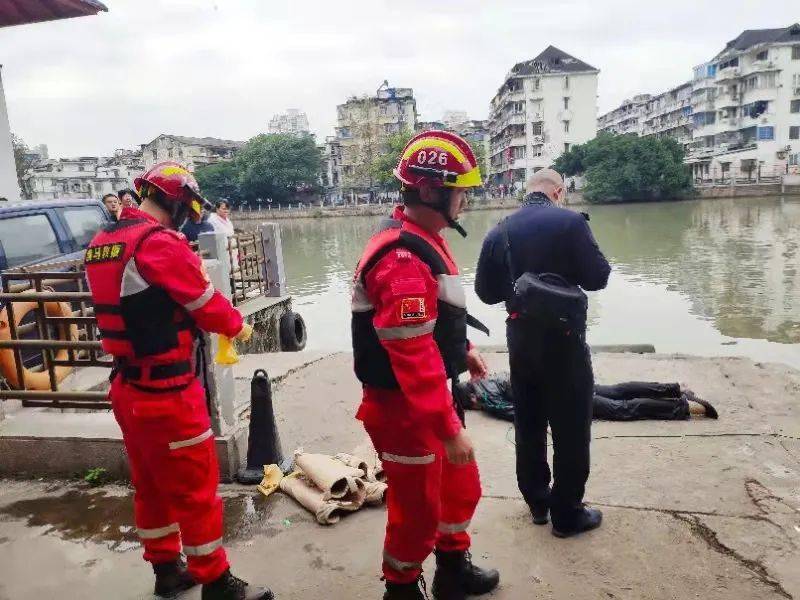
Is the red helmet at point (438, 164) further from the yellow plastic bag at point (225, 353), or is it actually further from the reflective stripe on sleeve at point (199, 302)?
the yellow plastic bag at point (225, 353)

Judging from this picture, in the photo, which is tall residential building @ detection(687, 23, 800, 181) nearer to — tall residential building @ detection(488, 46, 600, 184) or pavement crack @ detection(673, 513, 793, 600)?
tall residential building @ detection(488, 46, 600, 184)

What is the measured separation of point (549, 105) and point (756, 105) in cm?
1889

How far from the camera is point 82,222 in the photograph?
700cm

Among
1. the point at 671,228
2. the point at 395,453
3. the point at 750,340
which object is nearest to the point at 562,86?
the point at 671,228

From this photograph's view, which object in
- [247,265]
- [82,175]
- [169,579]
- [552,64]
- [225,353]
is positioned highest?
[552,64]

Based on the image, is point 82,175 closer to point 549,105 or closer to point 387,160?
point 387,160

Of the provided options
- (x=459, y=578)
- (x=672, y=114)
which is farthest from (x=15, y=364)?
(x=672, y=114)

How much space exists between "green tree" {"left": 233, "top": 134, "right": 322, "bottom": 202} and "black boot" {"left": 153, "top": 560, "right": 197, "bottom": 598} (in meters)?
64.1

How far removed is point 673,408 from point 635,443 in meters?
0.67

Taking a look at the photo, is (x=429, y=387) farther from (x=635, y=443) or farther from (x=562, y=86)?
(x=562, y=86)

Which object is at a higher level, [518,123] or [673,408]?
[518,123]

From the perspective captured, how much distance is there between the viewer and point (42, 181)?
76.2 metres

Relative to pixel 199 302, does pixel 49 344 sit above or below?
A: below

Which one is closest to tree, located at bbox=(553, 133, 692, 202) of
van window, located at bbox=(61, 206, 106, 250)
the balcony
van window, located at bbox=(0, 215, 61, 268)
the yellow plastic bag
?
the balcony
